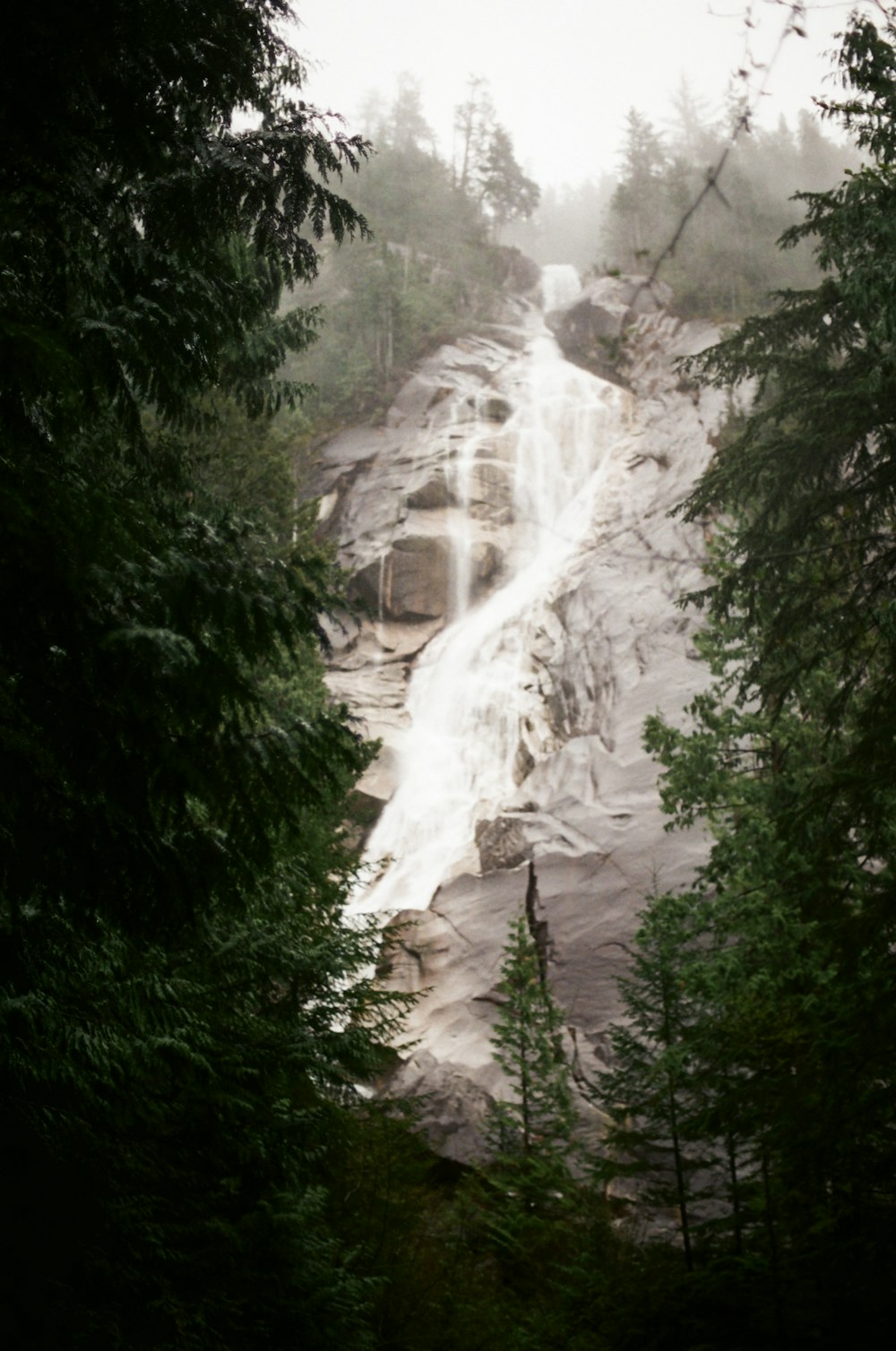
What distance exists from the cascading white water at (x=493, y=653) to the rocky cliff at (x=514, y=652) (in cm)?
8

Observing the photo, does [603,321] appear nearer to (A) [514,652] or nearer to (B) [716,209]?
(B) [716,209]

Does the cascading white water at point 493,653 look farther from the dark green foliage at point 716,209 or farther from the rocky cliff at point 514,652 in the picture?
the dark green foliage at point 716,209

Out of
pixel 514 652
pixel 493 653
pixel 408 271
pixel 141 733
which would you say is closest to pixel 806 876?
pixel 141 733

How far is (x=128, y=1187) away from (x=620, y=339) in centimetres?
4364

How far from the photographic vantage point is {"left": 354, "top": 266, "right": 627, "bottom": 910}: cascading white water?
883 inches

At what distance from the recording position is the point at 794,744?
503 inches

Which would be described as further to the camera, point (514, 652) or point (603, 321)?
point (603, 321)

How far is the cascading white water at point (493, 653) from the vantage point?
22438mm

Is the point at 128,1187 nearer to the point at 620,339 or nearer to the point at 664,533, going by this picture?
the point at 664,533

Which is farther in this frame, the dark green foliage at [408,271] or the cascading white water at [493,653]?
the dark green foliage at [408,271]

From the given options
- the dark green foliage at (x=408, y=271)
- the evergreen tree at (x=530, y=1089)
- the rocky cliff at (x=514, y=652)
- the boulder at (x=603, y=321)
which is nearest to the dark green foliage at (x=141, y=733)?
the rocky cliff at (x=514, y=652)

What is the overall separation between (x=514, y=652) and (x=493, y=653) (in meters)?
0.83

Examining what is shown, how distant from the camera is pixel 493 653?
2830 centimetres

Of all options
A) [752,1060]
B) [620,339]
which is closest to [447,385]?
[620,339]
